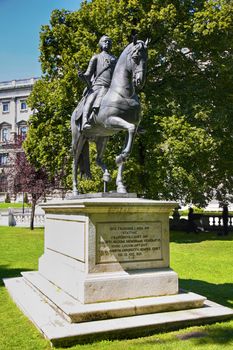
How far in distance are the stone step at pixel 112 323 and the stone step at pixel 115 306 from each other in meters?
0.09

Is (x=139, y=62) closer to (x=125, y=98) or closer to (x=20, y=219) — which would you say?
(x=125, y=98)

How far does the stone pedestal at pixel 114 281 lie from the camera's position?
651 cm

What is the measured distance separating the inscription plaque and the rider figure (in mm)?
2648

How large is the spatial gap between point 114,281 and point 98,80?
14.3 feet

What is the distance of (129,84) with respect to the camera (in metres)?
8.16

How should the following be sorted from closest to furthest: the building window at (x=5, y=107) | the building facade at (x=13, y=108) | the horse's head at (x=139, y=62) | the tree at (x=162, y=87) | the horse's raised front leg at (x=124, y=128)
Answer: the horse's head at (x=139, y=62) < the horse's raised front leg at (x=124, y=128) < the tree at (x=162, y=87) < the building facade at (x=13, y=108) < the building window at (x=5, y=107)

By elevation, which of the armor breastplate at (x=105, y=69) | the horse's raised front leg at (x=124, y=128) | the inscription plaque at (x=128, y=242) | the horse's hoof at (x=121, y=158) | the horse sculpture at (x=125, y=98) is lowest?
the inscription plaque at (x=128, y=242)

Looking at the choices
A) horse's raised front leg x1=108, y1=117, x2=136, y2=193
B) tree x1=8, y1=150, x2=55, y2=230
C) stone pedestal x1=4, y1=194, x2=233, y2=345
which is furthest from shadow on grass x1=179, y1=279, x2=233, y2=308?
tree x1=8, y1=150, x2=55, y2=230

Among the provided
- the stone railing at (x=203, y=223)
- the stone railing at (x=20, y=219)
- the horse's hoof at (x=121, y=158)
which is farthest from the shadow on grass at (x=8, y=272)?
the stone railing at (x=20, y=219)

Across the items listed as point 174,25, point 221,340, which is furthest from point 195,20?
point 221,340

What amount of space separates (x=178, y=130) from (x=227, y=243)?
623cm

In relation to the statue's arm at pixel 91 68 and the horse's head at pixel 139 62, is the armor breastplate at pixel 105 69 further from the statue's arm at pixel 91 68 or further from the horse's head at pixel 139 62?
the horse's head at pixel 139 62

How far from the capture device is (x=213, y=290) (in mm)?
9781

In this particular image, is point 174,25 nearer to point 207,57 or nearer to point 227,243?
point 207,57
